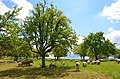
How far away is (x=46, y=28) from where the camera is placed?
5581 centimetres

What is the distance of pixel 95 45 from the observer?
11250 centimetres

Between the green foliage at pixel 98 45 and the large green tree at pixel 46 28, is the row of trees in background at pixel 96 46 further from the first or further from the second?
the large green tree at pixel 46 28

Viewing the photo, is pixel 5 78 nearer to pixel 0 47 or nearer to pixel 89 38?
pixel 0 47

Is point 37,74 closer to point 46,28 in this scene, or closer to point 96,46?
point 46,28

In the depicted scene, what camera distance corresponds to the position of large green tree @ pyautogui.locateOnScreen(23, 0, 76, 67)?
55.2 m

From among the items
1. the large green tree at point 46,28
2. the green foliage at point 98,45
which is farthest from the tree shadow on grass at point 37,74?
the green foliage at point 98,45

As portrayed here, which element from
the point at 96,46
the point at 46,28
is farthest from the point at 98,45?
the point at 46,28

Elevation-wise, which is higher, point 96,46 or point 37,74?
point 96,46

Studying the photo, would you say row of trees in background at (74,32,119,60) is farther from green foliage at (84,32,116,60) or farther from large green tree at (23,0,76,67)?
large green tree at (23,0,76,67)

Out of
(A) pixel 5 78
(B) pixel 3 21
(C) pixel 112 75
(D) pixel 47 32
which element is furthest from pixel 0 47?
(D) pixel 47 32

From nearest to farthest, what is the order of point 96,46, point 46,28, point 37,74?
point 37,74, point 46,28, point 96,46

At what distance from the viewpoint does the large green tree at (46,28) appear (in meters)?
55.2

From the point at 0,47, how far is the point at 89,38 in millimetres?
83231

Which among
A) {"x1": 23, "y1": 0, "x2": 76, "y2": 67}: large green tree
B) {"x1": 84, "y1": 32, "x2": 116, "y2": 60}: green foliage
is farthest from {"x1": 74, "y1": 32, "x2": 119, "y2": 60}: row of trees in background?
{"x1": 23, "y1": 0, "x2": 76, "y2": 67}: large green tree
